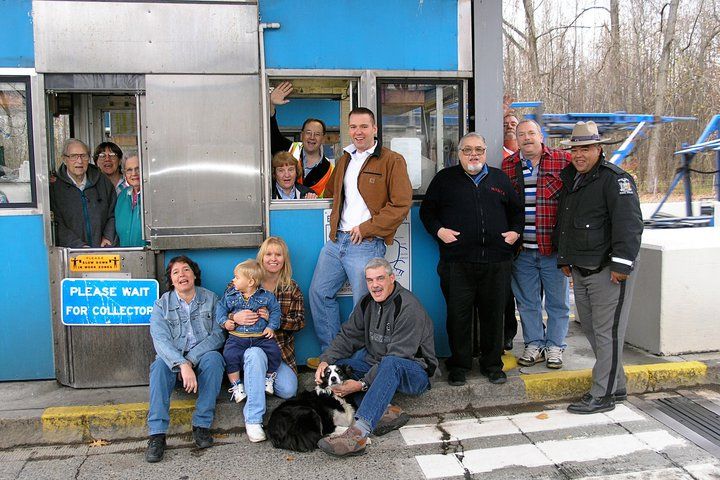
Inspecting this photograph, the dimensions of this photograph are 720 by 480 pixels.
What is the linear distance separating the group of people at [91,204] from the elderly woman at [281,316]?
1060 mm

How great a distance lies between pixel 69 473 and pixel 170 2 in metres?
3.15

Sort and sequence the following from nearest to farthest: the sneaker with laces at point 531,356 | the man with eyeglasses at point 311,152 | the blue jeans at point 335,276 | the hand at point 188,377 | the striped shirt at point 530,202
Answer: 1. the hand at point 188,377
2. the blue jeans at point 335,276
3. the striped shirt at point 530,202
4. the sneaker with laces at point 531,356
5. the man with eyeglasses at point 311,152

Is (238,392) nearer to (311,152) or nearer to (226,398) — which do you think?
(226,398)

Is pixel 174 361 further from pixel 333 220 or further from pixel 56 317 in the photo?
pixel 333 220

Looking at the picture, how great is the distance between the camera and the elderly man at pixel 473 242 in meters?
4.49

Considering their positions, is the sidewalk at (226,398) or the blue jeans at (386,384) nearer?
the blue jeans at (386,384)

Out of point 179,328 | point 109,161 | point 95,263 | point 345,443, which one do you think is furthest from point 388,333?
point 109,161

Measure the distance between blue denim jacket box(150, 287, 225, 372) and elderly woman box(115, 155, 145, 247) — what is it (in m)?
0.68

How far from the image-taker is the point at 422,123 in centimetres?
493

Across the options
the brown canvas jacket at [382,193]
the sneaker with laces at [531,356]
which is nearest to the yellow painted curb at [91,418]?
the brown canvas jacket at [382,193]

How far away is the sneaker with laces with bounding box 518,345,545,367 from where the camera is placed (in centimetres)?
498

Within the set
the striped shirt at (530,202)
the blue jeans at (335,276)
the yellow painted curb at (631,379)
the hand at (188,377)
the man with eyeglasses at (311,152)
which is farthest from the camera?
the man with eyeglasses at (311,152)

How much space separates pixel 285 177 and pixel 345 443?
2037mm

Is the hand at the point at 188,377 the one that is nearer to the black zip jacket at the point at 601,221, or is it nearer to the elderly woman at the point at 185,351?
the elderly woman at the point at 185,351
